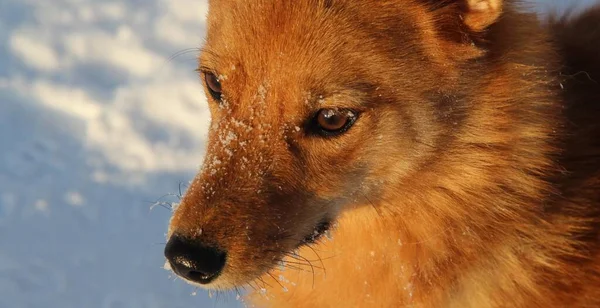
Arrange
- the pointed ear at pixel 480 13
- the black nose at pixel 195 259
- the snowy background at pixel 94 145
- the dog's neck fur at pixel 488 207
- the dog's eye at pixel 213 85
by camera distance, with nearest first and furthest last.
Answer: the black nose at pixel 195 259, the pointed ear at pixel 480 13, the dog's neck fur at pixel 488 207, the dog's eye at pixel 213 85, the snowy background at pixel 94 145

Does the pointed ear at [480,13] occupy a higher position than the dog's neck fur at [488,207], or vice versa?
the pointed ear at [480,13]

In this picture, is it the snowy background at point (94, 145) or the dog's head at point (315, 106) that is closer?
the dog's head at point (315, 106)

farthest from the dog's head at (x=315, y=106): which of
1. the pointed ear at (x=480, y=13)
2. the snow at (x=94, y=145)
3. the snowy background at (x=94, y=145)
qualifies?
the snow at (x=94, y=145)

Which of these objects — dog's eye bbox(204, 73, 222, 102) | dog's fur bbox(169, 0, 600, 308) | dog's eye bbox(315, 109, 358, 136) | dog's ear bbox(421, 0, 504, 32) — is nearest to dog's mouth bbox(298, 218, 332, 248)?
dog's fur bbox(169, 0, 600, 308)

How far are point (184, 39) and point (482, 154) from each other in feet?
13.0

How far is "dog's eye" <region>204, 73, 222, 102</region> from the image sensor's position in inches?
Answer: 107

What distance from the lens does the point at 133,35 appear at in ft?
19.3

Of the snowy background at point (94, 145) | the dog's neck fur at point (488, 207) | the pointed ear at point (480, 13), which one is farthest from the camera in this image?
the snowy background at point (94, 145)

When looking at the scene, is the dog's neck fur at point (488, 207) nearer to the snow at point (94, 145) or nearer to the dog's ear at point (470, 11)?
the dog's ear at point (470, 11)

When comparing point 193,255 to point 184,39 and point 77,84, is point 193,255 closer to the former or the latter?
point 77,84

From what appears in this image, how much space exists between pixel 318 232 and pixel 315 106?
587 millimetres

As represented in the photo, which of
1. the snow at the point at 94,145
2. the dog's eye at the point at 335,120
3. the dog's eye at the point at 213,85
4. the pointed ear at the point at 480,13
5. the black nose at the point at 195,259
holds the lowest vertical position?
the snow at the point at 94,145

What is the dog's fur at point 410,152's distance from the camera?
248cm

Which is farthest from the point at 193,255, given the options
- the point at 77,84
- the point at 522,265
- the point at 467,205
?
the point at 77,84
